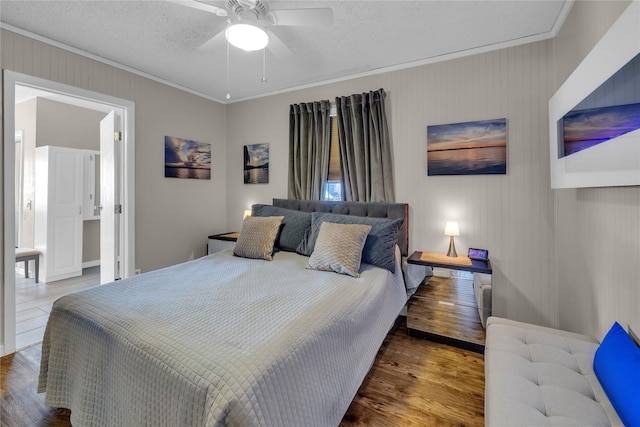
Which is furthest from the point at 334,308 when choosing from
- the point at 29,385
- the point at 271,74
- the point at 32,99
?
the point at 32,99

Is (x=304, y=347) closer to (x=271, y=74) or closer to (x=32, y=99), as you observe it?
(x=271, y=74)

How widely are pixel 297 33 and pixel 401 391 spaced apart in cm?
283

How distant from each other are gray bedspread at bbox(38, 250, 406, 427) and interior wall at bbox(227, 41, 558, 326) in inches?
52.7

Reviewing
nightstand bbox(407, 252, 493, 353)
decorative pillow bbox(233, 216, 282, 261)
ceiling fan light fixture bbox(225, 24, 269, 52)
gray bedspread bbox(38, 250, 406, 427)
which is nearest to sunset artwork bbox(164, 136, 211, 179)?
decorative pillow bbox(233, 216, 282, 261)

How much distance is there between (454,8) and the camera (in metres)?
2.08

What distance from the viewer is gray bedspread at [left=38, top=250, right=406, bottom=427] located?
3.39 feet

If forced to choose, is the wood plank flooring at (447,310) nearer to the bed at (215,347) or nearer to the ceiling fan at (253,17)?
the bed at (215,347)

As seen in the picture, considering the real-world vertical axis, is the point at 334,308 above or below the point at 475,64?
below

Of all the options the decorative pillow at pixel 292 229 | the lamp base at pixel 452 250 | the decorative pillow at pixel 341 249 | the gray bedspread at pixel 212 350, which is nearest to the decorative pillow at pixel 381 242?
the decorative pillow at pixel 341 249

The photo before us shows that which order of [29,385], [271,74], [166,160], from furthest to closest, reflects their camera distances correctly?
1. [166,160]
2. [271,74]
3. [29,385]

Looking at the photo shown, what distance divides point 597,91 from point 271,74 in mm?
2832

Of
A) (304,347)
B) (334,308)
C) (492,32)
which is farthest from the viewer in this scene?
(492,32)

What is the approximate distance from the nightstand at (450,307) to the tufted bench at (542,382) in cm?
73

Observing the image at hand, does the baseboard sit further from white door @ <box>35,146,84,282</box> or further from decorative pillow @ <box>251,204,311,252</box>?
decorative pillow @ <box>251,204,311,252</box>
